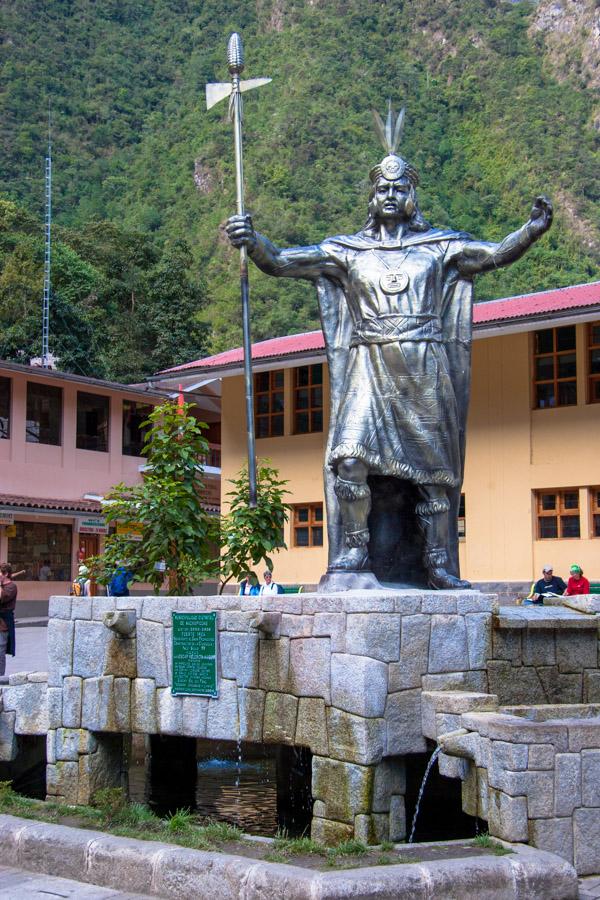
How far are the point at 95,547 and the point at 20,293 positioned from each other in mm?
10660

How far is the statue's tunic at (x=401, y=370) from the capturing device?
8.41 meters

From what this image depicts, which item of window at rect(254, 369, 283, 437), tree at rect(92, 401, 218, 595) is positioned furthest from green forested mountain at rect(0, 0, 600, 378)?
tree at rect(92, 401, 218, 595)

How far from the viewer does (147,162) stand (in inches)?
2491

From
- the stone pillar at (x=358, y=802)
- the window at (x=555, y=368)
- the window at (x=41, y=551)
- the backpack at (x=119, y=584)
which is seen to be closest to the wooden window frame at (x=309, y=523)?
the window at (x=555, y=368)

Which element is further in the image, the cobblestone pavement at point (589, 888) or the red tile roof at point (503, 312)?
the red tile roof at point (503, 312)

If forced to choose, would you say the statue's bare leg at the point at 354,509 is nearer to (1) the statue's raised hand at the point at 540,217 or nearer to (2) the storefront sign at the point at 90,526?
(1) the statue's raised hand at the point at 540,217

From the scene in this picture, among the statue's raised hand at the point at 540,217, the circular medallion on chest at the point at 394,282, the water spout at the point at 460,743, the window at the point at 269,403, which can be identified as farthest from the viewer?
the window at the point at 269,403

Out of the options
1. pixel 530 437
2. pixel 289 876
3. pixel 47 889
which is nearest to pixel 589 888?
pixel 289 876

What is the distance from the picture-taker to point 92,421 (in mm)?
32344

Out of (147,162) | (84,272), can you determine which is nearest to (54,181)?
(147,162)

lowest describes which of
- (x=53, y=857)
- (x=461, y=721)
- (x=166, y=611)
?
(x=53, y=857)

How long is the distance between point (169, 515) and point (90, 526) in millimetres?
19534

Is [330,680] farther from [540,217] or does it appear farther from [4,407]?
[4,407]

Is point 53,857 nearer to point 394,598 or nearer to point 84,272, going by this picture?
point 394,598
